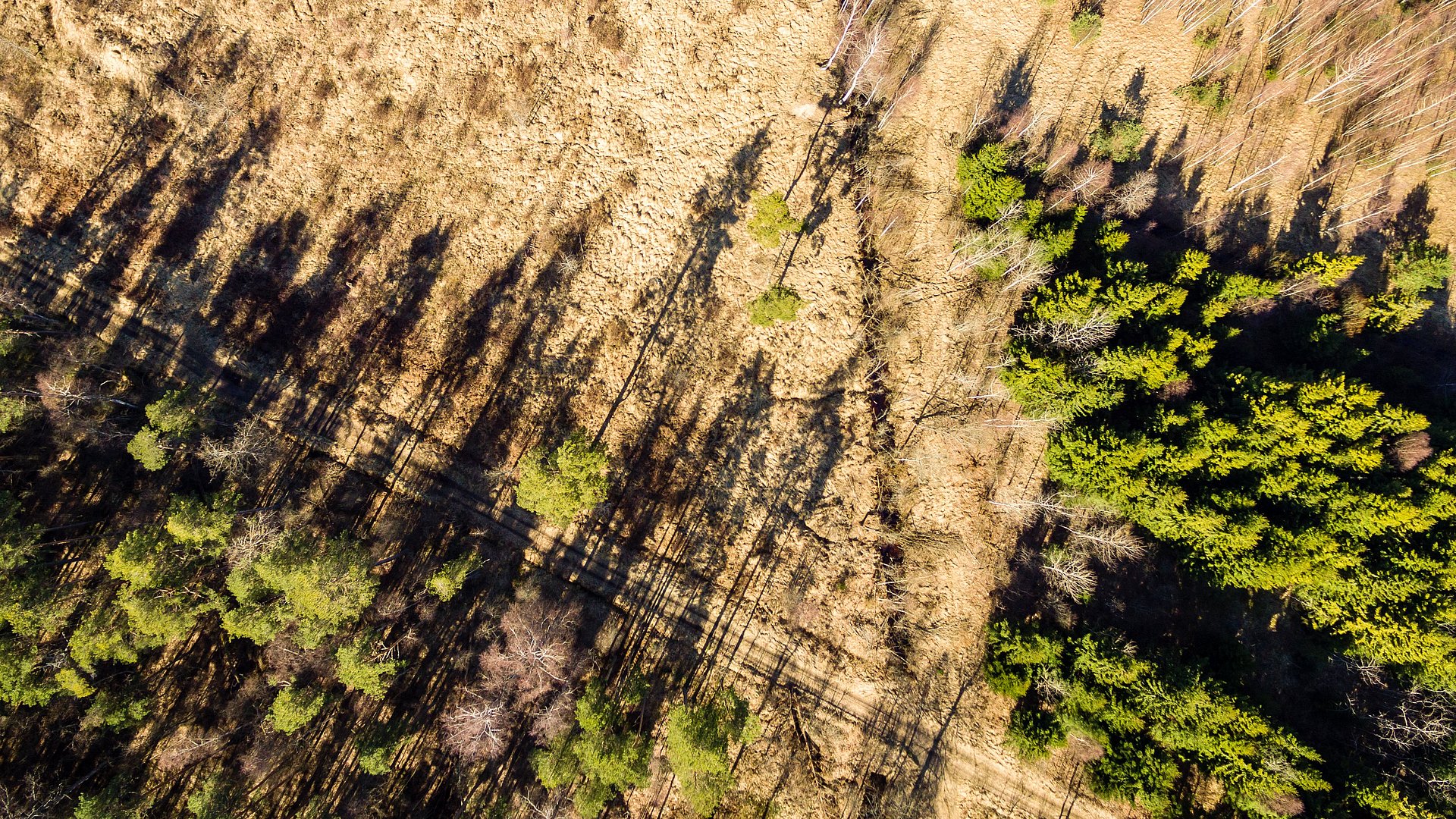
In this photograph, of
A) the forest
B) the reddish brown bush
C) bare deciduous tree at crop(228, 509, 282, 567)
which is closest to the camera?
bare deciduous tree at crop(228, 509, 282, 567)

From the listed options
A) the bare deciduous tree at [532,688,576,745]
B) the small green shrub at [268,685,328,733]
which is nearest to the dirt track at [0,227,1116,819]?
the bare deciduous tree at [532,688,576,745]

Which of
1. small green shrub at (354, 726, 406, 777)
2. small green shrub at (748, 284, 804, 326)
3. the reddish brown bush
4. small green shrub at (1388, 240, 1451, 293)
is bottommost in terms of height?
small green shrub at (354, 726, 406, 777)

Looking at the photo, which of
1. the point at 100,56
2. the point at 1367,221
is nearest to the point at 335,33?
the point at 100,56

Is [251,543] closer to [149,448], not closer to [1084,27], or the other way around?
[149,448]

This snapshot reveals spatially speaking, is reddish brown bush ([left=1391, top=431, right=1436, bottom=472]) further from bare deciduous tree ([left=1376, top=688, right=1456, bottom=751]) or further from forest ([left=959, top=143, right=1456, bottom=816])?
bare deciduous tree ([left=1376, top=688, right=1456, bottom=751])

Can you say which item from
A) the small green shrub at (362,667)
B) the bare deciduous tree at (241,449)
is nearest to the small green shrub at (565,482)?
the small green shrub at (362,667)

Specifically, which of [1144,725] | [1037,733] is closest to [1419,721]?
[1144,725]

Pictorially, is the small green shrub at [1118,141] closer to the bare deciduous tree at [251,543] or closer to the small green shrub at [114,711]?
the bare deciduous tree at [251,543]

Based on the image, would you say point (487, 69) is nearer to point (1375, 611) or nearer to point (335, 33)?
point (335, 33)
